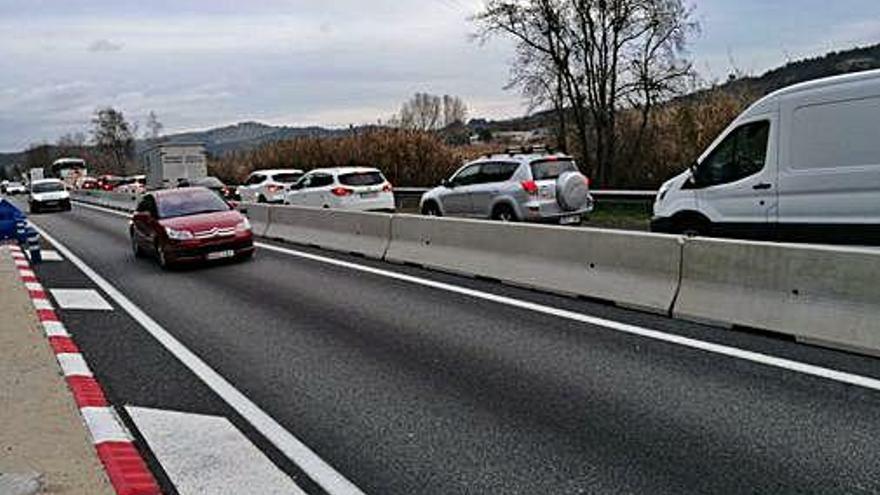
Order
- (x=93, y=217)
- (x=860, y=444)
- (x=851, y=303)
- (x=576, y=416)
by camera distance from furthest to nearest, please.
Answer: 1. (x=93, y=217)
2. (x=851, y=303)
3. (x=576, y=416)
4. (x=860, y=444)

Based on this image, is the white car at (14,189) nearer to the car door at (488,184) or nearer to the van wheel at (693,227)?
the car door at (488,184)

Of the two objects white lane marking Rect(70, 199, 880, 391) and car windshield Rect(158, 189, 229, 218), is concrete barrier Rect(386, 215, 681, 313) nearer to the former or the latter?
white lane marking Rect(70, 199, 880, 391)

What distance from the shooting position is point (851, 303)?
6820mm

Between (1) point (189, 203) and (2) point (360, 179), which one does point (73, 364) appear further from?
(2) point (360, 179)

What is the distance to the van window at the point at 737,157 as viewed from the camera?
10.5 metres

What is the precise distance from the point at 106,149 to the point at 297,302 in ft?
380

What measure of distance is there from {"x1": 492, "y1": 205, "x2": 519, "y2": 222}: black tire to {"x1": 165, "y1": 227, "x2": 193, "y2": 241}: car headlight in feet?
20.8

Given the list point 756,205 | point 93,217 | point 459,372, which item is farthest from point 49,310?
point 93,217

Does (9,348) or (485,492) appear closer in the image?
(485,492)

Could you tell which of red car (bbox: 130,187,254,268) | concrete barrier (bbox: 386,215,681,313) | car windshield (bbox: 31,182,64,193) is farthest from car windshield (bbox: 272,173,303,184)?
concrete barrier (bbox: 386,215,681,313)

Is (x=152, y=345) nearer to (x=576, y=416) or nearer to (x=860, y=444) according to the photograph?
(x=576, y=416)

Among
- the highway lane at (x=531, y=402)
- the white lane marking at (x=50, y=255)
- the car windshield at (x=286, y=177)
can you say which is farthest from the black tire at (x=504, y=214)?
the car windshield at (x=286, y=177)

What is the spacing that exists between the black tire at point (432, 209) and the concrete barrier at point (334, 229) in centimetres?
318

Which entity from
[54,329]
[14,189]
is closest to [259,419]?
[54,329]
